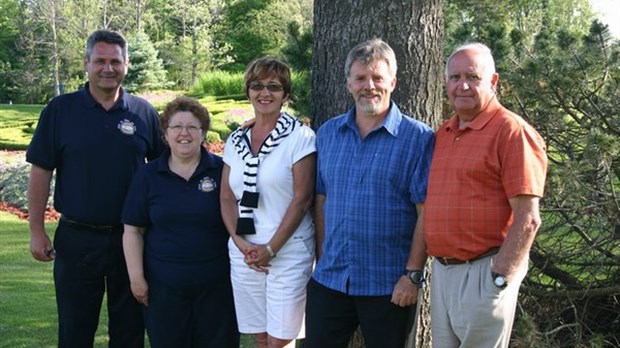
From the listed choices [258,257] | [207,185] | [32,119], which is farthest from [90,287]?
[32,119]

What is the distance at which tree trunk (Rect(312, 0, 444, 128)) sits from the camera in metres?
4.13

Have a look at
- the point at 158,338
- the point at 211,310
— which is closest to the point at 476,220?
the point at 211,310

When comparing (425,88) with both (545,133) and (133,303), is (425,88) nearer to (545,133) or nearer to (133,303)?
(545,133)

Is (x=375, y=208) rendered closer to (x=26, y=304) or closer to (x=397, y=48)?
(x=397, y=48)

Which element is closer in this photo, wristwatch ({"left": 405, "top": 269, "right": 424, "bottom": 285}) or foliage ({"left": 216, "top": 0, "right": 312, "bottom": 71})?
wristwatch ({"left": 405, "top": 269, "right": 424, "bottom": 285})

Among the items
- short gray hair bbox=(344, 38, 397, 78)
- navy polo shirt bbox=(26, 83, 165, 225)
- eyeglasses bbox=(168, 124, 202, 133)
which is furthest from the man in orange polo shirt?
navy polo shirt bbox=(26, 83, 165, 225)

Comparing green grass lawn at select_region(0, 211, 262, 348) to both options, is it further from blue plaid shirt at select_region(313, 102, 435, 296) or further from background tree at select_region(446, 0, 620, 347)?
blue plaid shirt at select_region(313, 102, 435, 296)

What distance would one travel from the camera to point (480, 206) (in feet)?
10.4

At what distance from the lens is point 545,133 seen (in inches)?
214

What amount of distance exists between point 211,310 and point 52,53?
39.5 meters

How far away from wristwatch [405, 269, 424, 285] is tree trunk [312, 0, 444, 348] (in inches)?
30.7

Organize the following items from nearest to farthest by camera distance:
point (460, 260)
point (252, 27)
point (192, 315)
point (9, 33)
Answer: point (460, 260), point (192, 315), point (252, 27), point (9, 33)

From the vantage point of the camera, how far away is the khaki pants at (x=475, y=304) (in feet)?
10.4

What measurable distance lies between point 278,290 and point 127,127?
4.69ft
